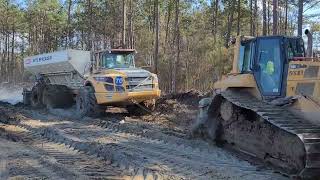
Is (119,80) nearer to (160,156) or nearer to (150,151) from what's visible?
(150,151)

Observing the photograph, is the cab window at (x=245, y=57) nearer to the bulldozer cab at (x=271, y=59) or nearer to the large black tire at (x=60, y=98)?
the bulldozer cab at (x=271, y=59)

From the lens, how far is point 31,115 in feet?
58.9

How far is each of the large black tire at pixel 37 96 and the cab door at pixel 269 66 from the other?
13.6m

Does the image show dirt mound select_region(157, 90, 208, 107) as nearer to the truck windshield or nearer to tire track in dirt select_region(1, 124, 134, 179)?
the truck windshield

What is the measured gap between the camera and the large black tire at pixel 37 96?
2128cm

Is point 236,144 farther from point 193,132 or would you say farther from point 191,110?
point 191,110

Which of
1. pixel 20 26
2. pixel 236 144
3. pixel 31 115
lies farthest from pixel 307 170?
pixel 20 26

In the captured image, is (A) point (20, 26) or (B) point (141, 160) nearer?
(B) point (141, 160)

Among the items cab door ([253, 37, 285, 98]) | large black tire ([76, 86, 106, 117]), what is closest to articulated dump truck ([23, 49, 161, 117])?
large black tire ([76, 86, 106, 117])

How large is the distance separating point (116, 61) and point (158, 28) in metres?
13.7

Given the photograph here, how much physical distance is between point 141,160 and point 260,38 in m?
3.19

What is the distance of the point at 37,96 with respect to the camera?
21.7 meters

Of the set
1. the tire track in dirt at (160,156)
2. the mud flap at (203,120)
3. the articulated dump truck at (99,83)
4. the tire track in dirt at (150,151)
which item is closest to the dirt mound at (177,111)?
the articulated dump truck at (99,83)

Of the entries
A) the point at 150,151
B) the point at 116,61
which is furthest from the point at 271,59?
the point at 116,61
